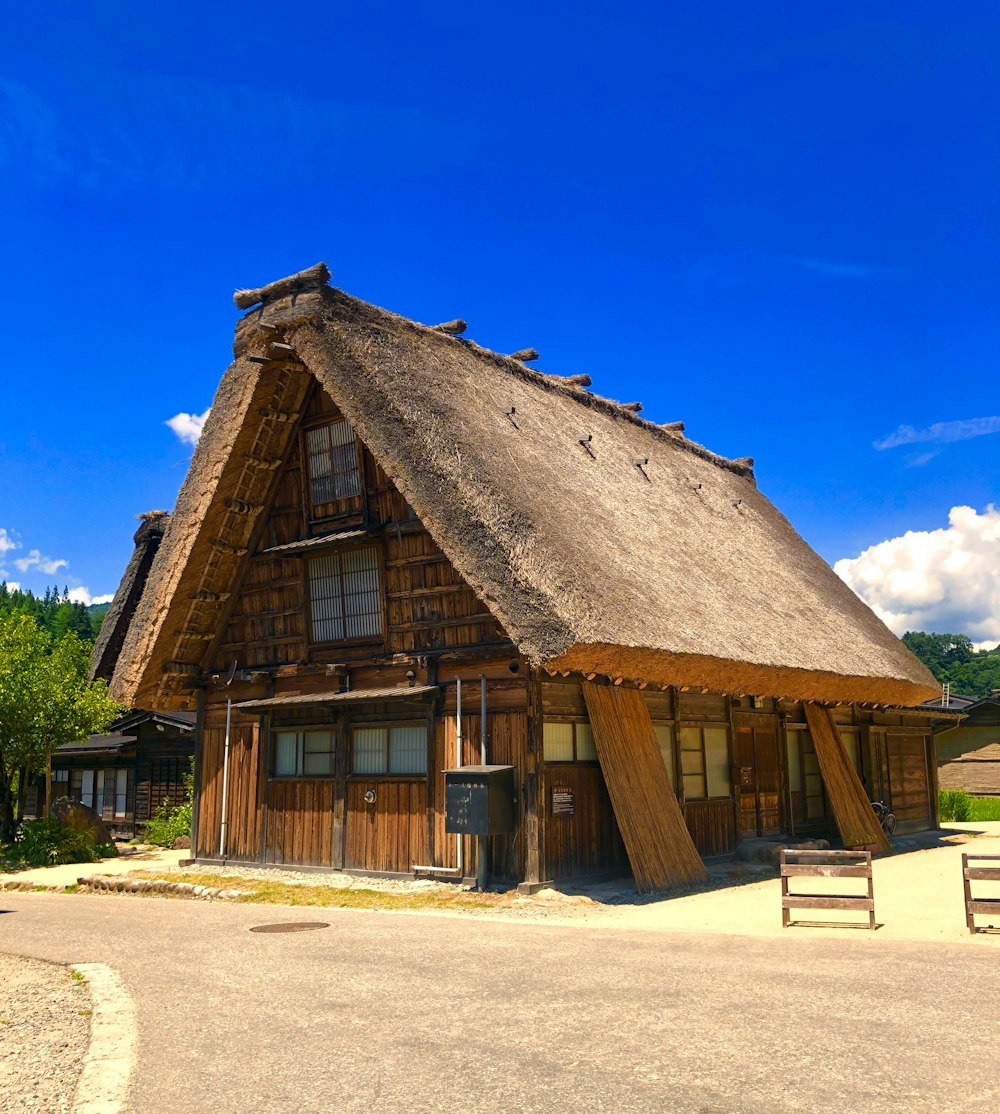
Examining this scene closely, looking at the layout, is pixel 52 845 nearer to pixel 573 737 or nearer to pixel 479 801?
pixel 479 801

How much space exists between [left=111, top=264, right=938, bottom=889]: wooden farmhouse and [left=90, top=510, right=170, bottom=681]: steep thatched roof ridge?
14217mm

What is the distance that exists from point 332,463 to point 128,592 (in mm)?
17493

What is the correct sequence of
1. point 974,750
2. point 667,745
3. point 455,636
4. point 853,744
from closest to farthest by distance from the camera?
point 455,636, point 667,745, point 853,744, point 974,750

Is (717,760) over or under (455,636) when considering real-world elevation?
under

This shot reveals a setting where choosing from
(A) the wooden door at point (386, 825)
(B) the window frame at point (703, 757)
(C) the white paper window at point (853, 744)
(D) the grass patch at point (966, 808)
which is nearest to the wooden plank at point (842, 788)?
(C) the white paper window at point (853, 744)

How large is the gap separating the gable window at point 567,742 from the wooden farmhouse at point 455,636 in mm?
47

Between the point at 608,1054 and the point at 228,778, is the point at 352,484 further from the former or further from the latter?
the point at 608,1054

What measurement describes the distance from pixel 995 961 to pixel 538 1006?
4230 millimetres

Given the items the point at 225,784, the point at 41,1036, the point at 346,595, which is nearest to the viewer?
the point at 41,1036

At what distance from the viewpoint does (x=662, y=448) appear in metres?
25.6

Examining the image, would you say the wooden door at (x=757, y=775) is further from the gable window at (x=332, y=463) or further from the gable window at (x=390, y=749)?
the gable window at (x=332, y=463)

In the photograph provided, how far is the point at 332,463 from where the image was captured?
18.0 m

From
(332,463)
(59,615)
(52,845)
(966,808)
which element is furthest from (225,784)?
(59,615)

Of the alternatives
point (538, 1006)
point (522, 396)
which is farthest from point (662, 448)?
point (538, 1006)
